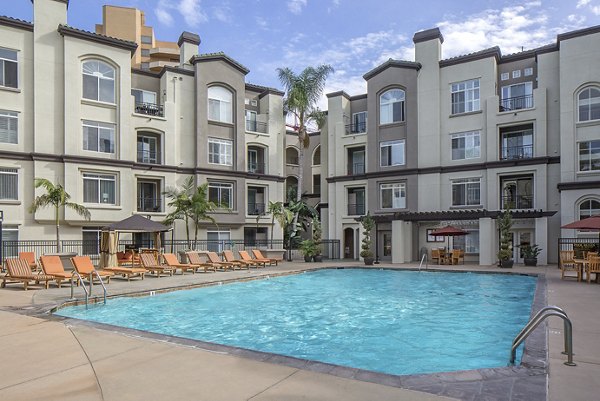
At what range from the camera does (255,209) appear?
35250 millimetres

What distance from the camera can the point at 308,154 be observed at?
42719mm

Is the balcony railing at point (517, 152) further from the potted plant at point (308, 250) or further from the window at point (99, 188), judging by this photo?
the window at point (99, 188)

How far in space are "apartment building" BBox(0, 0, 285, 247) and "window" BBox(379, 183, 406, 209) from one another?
8188 millimetres

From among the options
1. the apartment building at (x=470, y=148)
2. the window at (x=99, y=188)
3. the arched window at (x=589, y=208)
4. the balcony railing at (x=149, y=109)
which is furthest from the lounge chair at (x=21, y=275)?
the arched window at (x=589, y=208)

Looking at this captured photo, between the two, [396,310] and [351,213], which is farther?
[351,213]

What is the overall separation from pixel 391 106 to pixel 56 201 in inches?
912

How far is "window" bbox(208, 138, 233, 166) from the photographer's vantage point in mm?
32250

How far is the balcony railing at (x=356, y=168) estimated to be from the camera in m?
35.9

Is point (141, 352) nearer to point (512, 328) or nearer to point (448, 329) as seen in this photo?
point (448, 329)

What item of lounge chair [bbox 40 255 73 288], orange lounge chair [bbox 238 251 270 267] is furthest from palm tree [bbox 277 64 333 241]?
lounge chair [bbox 40 255 73 288]

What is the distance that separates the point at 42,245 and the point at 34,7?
1366 centimetres

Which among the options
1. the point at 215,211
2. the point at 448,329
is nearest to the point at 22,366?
the point at 448,329

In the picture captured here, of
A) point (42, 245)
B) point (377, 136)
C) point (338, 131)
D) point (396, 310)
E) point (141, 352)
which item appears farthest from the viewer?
point (338, 131)

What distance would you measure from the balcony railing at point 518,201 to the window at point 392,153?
7496 millimetres
